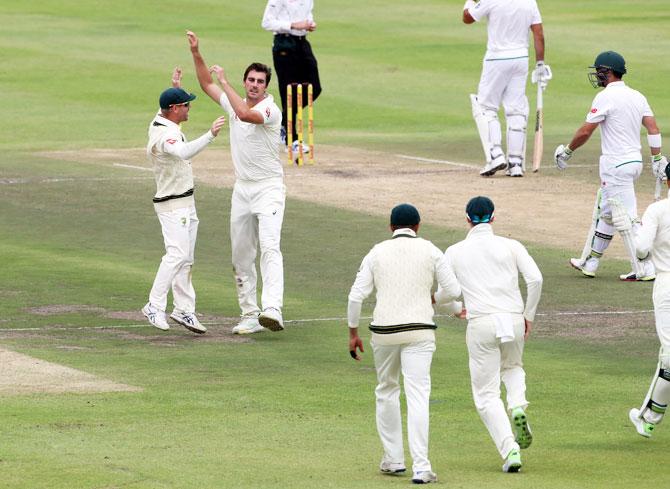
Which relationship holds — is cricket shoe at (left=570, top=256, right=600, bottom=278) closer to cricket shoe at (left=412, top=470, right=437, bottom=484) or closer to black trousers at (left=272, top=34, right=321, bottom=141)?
cricket shoe at (left=412, top=470, right=437, bottom=484)

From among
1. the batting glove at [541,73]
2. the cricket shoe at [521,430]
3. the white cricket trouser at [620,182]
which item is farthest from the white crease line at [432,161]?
the cricket shoe at [521,430]

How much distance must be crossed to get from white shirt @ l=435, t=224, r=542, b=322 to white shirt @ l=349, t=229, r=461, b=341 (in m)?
0.22

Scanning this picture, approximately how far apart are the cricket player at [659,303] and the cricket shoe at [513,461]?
1.32m

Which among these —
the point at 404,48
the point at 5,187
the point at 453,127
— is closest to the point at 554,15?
the point at 404,48

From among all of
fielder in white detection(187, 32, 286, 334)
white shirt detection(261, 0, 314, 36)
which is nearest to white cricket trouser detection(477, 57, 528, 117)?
white shirt detection(261, 0, 314, 36)

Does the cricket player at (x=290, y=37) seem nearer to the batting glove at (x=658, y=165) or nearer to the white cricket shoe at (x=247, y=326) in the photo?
the batting glove at (x=658, y=165)

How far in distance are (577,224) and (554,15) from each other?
79.2ft

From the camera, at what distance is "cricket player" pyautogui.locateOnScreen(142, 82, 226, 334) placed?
49.8ft

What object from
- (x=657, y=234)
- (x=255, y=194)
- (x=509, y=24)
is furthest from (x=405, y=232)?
(x=509, y=24)

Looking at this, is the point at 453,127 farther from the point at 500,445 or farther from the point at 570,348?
the point at 500,445

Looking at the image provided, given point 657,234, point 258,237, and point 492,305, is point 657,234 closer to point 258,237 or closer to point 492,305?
point 492,305

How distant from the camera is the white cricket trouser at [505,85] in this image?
2358 centimetres

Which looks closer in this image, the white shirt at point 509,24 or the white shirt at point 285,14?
the white shirt at point 509,24

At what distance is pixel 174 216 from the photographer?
15305mm
